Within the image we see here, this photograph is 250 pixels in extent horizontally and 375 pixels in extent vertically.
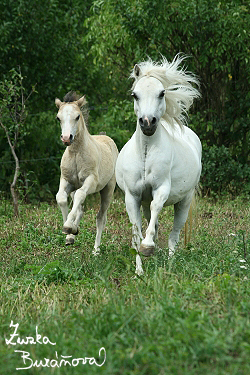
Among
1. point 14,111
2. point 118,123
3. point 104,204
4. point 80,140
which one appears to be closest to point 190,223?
point 104,204

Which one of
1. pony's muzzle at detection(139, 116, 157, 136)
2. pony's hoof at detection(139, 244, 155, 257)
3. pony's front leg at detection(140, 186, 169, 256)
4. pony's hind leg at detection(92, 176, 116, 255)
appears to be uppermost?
pony's muzzle at detection(139, 116, 157, 136)

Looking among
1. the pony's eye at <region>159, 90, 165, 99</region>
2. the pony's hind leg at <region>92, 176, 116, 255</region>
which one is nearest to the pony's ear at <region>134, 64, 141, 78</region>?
the pony's eye at <region>159, 90, 165, 99</region>

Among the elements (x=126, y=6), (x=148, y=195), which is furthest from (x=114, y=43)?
(x=148, y=195)

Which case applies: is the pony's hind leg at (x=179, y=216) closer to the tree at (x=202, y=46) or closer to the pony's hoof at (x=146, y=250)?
the pony's hoof at (x=146, y=250)

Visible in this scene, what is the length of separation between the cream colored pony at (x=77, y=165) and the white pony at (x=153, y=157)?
65cm

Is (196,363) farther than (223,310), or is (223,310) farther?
(223,310)

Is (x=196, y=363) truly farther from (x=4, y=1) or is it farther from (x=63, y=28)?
(x=63, y=28)

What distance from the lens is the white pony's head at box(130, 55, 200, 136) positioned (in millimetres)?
5551

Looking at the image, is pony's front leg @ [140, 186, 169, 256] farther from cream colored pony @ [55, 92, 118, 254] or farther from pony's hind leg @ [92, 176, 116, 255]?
pony's hind leg @ [92, 176, 116, 255]

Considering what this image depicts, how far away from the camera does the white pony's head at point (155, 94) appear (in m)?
5.55

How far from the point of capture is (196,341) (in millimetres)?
3350

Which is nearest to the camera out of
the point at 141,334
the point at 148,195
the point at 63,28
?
the point at 141,334

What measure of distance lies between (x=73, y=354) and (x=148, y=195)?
2973mm

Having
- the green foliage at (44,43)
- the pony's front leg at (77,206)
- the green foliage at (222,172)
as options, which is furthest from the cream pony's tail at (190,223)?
the green foliage at (44,43)
